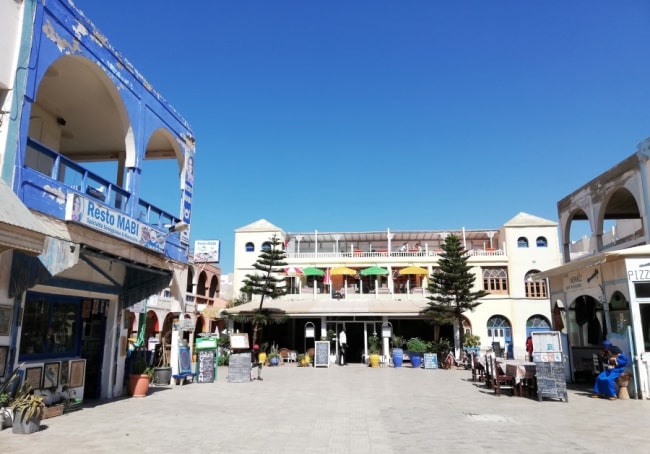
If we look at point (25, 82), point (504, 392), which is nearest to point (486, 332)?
point (504, 392)

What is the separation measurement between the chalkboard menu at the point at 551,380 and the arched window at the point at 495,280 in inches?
830

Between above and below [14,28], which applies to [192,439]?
below

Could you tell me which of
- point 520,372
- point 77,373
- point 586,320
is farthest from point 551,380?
point 77,373

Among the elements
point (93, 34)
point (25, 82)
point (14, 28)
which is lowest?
point (25, 82)

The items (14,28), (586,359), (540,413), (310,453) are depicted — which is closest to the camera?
(310,453)

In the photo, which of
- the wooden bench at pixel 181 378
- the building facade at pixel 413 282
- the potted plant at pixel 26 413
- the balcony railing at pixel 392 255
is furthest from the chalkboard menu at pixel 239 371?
the balcony railing at pixel 392 255

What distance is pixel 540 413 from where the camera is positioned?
866 cm

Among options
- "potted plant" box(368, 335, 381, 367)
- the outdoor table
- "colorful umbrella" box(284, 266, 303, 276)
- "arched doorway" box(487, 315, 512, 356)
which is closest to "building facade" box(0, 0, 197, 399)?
the outdoor table

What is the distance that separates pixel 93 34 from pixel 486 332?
90.8 feet

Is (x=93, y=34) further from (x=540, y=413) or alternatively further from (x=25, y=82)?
(x=540, y=413)

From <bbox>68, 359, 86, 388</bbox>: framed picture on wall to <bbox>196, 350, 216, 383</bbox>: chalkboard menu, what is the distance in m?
5.04

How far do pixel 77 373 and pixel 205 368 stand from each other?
17.5ft

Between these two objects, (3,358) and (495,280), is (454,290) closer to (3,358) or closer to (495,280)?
(495,280)

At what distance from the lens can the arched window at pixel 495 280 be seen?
1208 inches
